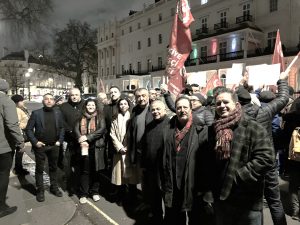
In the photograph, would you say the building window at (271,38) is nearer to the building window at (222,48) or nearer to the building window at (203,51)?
the building window at (222,48)

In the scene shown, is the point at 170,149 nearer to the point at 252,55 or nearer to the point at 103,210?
the point at 103,210

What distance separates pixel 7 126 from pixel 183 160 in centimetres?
281

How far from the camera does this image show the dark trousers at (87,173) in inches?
214

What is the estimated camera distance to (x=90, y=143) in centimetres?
542

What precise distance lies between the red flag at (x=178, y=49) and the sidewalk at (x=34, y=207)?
3199 millimetres

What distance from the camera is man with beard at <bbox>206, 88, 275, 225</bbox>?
262 cm

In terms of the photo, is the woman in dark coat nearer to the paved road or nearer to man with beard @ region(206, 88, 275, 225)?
the paved road

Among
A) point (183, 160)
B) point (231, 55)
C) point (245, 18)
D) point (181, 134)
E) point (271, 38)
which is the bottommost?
point (183, 160)

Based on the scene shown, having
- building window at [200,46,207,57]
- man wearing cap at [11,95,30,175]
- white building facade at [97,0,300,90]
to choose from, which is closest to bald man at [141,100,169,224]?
man wearing cap at [11,95,30,175]

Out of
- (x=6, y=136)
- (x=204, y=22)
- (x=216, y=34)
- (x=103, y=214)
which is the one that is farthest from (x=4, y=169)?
(x=204, y=22)

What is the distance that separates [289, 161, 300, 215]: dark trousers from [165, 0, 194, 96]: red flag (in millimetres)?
2952

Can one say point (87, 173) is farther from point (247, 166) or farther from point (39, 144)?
point (247, 166)

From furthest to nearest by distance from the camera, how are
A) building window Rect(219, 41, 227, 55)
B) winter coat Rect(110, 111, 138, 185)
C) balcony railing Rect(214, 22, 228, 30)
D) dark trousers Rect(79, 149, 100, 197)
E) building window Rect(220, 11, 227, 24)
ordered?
building window Rect(220, 11, 227, 24), balcony railing Rect(214, 22, 228, 30), building window Rect(219, 41, 227, 55), dark trousers Rect(79, 149, 100, 197), winter coat Rect(110, 111, 138, 185)

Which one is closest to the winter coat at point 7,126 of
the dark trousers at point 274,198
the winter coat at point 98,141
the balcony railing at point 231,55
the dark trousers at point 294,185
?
the winter coat at point 98,141
